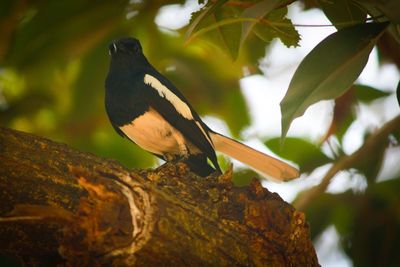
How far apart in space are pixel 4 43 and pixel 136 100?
100cm

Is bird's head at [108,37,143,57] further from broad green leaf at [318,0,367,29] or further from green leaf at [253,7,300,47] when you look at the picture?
broad green leaf at [318,0,367,29]

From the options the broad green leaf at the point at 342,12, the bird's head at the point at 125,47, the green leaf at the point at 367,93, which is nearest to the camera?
the broad green leaf at the point at 342,12

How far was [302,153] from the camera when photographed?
470 centimetres

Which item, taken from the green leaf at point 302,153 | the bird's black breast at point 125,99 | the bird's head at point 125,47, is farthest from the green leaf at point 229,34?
the green leaf at point 302,153

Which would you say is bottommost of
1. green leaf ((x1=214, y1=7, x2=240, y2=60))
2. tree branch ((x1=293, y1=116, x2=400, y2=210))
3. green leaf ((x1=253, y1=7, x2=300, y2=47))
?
tree branch ((x1=293, y1=116, x2=400, y2=210))

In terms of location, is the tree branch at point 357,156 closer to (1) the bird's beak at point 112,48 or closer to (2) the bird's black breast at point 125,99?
(2) the bird's black breast at point 125,99

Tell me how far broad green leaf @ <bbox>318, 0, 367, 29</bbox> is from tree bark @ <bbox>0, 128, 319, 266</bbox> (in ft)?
2.53

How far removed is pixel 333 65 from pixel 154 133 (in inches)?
70.9

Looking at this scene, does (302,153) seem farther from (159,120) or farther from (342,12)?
(342,12)

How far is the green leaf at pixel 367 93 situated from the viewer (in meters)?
4.82

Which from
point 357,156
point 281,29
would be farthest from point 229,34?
point 357,156

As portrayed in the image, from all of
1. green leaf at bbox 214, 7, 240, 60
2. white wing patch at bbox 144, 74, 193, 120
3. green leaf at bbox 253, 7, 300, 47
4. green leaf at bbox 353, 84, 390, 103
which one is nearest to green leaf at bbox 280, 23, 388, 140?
green leaf at bbox 253, 7, 300, 47

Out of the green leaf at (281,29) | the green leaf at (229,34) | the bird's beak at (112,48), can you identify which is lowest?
the bird's beak at (112,48)

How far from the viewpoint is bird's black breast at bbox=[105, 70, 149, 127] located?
3.88 meters
